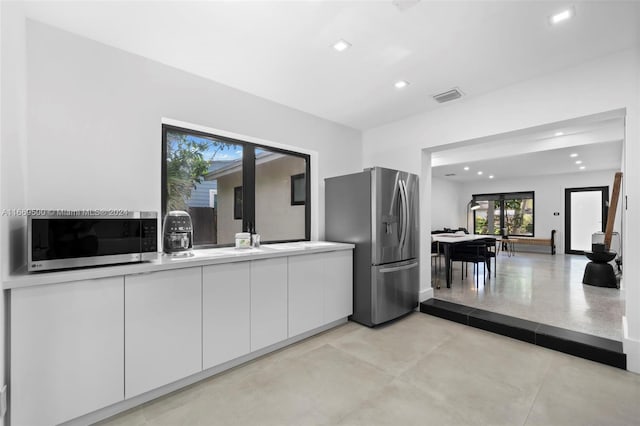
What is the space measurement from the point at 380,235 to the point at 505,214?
30.6 ft

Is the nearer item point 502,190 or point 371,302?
point 371,302

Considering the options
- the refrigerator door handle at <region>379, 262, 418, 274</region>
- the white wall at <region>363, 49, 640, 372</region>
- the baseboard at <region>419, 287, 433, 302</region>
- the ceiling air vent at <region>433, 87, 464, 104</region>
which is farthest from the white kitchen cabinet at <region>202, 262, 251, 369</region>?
the ceiling air vent at <region>433, 87, 464, 104</region>

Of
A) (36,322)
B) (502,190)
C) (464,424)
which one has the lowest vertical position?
(464,424)

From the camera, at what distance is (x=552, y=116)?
2688 mm

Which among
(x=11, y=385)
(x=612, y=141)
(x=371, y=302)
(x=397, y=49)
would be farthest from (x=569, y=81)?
(x=11, y=385)

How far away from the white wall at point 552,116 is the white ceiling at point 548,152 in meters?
0.27

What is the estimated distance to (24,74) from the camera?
1862 mm

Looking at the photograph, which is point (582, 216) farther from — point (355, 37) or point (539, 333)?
point (355, 37)

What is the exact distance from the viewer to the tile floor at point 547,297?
3084 mm

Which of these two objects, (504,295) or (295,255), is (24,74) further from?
(504,295)

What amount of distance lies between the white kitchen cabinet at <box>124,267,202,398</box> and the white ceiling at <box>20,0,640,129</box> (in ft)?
5.94

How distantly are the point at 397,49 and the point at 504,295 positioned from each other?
3859 millimetres

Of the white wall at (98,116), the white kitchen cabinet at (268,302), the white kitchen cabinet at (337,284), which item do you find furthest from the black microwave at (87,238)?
the white kitchen cabinet at (337,284)

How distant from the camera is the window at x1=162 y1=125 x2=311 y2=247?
8.87ft
